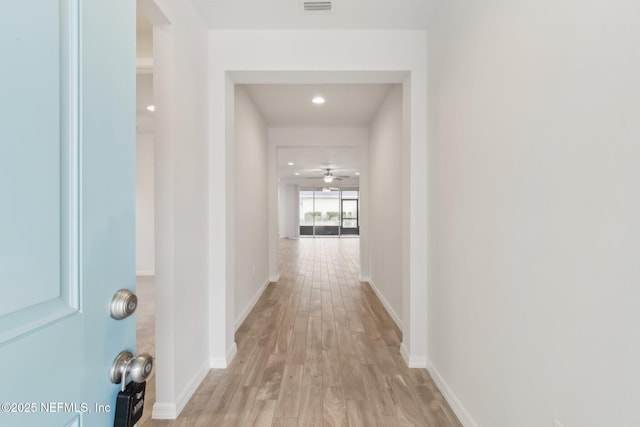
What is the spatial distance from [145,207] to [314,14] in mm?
5078

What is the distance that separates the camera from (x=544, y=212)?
121 cm

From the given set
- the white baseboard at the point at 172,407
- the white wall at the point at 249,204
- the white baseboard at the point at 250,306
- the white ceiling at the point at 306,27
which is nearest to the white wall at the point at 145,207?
the white ceiling at the point at 306,27

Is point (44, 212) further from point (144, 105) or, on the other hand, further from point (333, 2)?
point (144, 105)

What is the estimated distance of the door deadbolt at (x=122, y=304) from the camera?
2.22 ft

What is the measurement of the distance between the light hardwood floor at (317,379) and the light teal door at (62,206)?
1.58m

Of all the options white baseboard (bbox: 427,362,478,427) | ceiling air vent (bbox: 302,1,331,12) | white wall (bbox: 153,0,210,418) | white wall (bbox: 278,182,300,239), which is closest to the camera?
white baseboard (bbox: 427,362,478,427)

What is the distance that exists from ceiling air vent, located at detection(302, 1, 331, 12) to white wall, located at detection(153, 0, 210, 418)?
0.78m

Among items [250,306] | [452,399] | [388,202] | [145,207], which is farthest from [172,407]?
[145,207]

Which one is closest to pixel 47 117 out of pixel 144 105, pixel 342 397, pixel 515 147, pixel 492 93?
pixel 515 147

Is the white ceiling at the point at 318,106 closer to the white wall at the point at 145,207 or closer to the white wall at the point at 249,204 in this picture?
the white wall at the point at 249,204

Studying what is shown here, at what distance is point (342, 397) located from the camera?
214 cm

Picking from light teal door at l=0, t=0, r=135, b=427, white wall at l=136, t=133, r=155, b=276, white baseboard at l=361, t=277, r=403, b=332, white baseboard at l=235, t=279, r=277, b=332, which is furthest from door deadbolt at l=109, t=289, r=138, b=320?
white wall at l=136, t=133, r=155, b=276

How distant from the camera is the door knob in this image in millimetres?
673

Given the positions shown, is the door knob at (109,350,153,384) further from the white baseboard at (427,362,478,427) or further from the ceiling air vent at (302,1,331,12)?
the ceiling air vent at (302,1,331,12)
